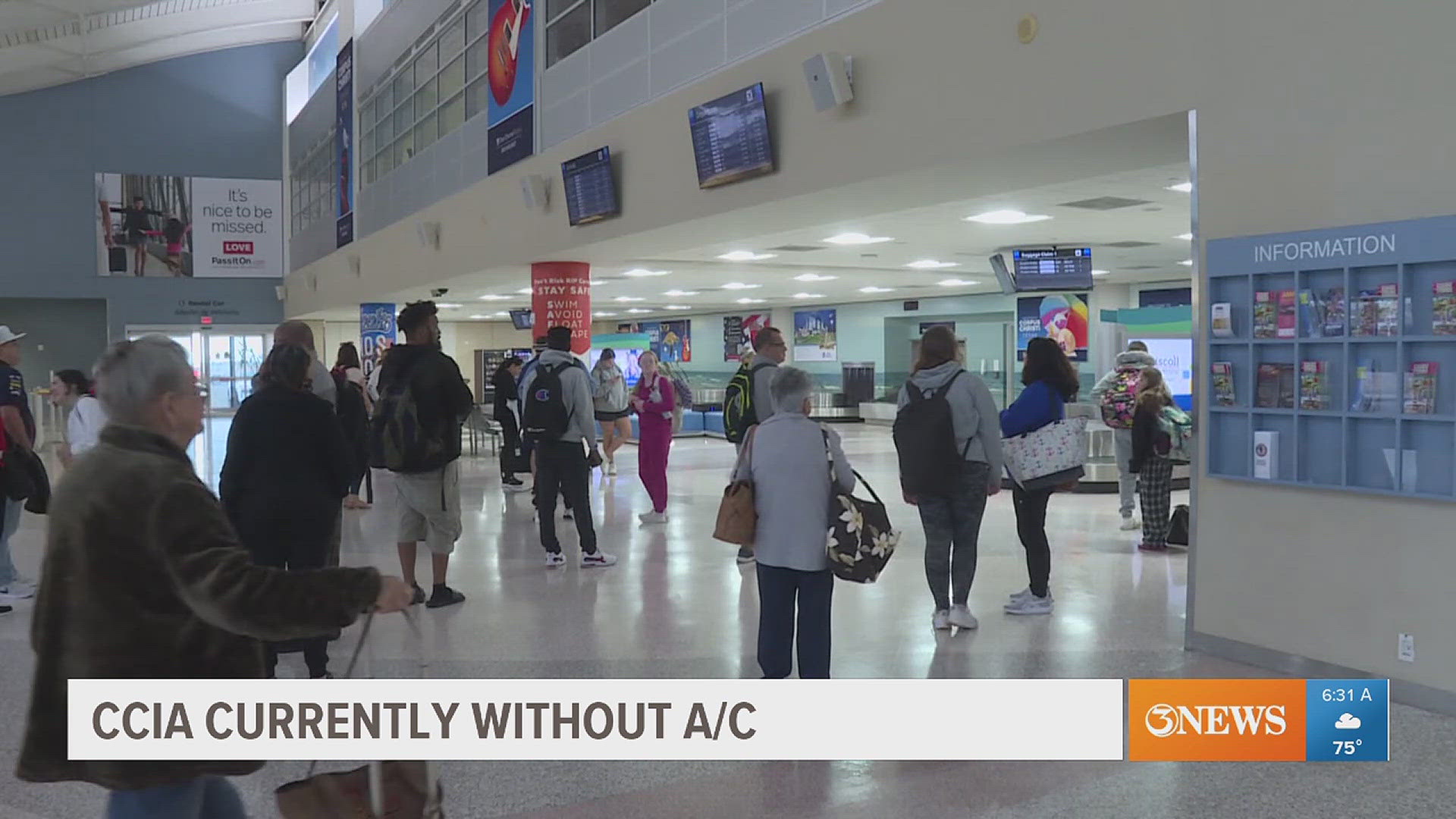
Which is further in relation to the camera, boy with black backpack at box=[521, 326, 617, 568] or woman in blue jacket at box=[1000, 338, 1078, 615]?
boy with black backpack at box=[521, 326, 617, 568]

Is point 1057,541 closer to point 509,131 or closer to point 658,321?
point 509,131

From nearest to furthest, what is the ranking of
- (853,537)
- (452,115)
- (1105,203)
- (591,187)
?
(853,537), (1105,203), (591,187), (452,115)

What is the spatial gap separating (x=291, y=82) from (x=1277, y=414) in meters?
30.1

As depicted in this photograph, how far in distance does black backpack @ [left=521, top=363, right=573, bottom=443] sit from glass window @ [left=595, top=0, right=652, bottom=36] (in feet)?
15.5

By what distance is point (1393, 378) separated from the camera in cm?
482

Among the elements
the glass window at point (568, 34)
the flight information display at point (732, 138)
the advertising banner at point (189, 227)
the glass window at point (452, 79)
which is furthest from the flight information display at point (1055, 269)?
the advertising banner at point (189, 227)

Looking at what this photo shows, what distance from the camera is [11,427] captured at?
21.7ft

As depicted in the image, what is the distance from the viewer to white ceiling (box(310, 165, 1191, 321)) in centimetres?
957

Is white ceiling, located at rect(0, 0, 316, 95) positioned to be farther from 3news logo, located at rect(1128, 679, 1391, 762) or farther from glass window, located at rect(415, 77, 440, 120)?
3news logo, located at rect(1128, 679, 1391, 762)

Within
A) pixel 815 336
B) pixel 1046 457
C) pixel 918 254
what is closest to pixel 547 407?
pixel 1046 457

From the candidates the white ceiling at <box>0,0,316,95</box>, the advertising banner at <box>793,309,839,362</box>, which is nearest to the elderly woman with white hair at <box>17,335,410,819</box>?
the white ceiling at <box>0,0,316,95</box>

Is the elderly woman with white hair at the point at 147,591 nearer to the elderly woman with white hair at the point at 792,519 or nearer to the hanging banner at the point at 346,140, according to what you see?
the elderly woman with white hair at the point at 792,519

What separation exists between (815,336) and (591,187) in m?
17.5

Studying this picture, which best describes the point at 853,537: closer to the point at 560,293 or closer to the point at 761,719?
the point at 761,719
